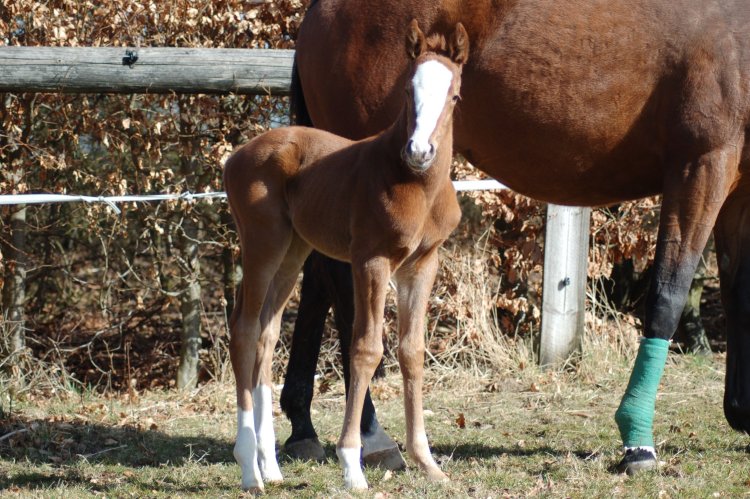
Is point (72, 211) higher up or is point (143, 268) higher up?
point (72, 211)

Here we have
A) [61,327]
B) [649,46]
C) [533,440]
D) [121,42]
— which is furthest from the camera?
[61,327]

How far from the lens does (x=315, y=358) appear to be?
5.20 m

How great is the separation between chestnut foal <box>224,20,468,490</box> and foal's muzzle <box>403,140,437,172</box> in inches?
1.2

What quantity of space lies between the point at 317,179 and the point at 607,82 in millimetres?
1504

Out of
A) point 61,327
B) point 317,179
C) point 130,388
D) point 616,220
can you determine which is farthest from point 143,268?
point 317,179

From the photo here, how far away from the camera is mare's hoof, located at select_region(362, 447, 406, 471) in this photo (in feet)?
14.6

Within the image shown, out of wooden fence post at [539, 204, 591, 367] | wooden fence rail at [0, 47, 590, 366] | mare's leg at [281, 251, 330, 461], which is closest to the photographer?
mare's leg at [281, 251, 330, 461]

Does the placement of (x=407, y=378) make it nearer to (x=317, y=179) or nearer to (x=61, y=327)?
(x=317, y=179)

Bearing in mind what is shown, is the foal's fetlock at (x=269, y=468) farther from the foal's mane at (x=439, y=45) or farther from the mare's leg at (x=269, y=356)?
the foal's mane at (x=439, y=45)

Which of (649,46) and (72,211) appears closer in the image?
(649,46)

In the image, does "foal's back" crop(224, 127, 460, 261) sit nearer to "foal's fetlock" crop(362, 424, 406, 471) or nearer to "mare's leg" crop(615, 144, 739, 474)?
"foal's fetlock" crop(362, 424, 406, 471)

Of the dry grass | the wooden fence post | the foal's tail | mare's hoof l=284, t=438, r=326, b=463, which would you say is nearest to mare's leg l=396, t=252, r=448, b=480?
the dry grass

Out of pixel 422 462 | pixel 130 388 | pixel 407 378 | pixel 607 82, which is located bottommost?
pixel 130 388

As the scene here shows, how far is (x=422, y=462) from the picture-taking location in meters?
4.01
